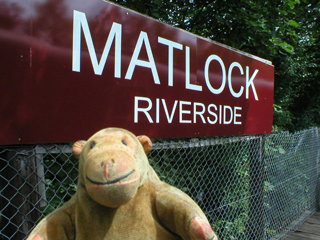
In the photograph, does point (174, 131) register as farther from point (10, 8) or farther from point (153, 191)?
point (10, 8)

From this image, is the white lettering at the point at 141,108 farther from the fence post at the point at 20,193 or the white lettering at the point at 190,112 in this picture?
the fence post at the point at 20,193

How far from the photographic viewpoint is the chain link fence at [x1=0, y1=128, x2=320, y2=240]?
152cm

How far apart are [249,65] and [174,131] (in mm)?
1458

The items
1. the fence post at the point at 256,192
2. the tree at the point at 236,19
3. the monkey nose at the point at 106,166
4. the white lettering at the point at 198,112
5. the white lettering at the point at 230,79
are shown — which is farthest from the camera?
the tree at the point at 236,19

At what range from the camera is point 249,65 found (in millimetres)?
3268

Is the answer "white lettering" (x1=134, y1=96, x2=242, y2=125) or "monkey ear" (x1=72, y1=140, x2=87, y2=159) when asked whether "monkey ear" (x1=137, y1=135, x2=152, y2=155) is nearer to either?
"monkey ear" (x1=72, y1=140, x2=87, y2=159)

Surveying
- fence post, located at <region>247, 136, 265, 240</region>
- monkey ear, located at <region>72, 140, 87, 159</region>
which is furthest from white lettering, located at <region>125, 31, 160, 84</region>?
Result: fence post, located at <region>247, 136, 265, 240</region>

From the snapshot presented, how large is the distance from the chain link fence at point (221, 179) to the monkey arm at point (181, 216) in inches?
27.0

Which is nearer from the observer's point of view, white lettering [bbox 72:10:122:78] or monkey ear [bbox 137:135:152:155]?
monkey ear [bbox 137:135:152:155]

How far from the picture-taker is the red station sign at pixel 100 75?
1422 millimetres

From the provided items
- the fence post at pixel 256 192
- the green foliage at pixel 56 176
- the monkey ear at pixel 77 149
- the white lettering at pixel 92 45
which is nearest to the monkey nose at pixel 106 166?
the monkey ear at pixel 77 149

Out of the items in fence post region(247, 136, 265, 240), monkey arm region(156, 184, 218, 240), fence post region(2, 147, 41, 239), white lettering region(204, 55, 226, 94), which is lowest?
fence post region(247, 136, 265, 240)

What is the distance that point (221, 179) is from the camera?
373 cm

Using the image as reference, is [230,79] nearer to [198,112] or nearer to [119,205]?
[198,112]
